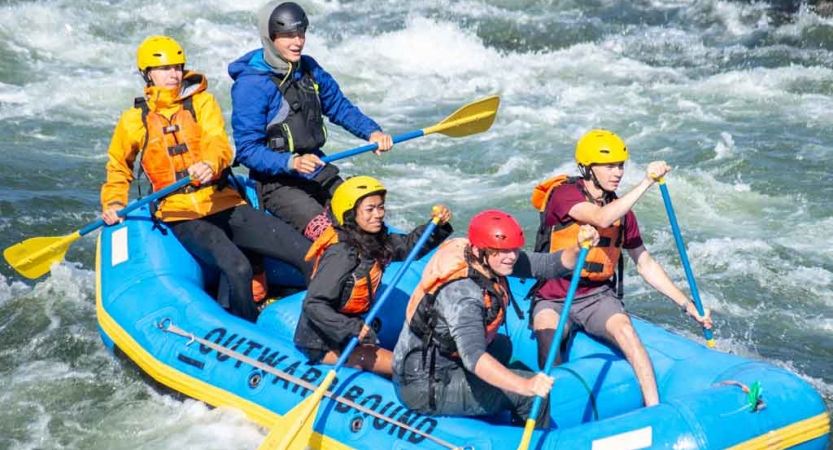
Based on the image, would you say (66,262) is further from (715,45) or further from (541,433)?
(715,45)

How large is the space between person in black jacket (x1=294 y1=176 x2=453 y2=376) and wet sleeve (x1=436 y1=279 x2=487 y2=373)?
0.68 m

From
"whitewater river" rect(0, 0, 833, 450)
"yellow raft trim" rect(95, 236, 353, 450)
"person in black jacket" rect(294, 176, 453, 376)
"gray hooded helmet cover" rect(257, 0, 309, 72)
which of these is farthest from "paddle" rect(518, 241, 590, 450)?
"gray hooded helmet cover" rect(257, 0, 309, 72)

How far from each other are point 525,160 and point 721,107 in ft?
8.46

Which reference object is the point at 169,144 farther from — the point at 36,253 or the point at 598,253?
the point at 598,253

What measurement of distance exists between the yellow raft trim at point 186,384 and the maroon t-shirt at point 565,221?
3.99 ft

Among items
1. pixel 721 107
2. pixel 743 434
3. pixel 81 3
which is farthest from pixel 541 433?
pixel 81 3

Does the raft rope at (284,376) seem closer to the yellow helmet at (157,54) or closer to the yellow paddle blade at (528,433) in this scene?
the yellow paddle blade at (528,433)

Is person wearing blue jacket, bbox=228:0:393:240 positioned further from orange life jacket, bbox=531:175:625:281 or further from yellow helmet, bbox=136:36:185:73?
orange life jacket, bbox=531:175:625:281

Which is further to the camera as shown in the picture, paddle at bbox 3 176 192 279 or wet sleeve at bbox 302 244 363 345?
paddle at bbox 3 176 192 279

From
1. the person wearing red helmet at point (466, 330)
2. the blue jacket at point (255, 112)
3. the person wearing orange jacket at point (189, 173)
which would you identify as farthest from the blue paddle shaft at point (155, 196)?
the person wearing red helmet at point (466, 330)

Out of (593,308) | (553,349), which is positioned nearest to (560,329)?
(553,349)

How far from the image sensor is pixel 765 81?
500 inches

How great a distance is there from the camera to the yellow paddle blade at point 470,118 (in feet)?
21.9

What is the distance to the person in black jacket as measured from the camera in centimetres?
504
